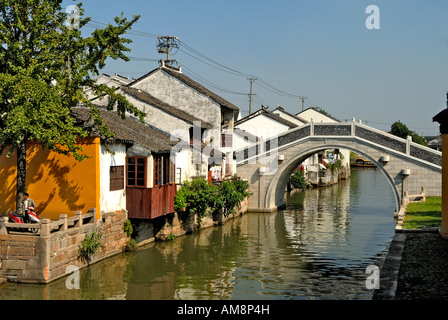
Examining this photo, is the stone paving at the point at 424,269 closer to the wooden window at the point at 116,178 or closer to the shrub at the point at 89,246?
the shrub at the point at 89,246

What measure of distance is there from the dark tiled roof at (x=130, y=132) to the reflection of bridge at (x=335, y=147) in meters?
8.22

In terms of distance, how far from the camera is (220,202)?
2338 centimetres

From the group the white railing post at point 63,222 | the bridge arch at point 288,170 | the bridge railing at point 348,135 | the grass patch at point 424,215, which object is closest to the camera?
the white railing post at point 63,222

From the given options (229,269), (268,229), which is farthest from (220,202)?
(229,269)

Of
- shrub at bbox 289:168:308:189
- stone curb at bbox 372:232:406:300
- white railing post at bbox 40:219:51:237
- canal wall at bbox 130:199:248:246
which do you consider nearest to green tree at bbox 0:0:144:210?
white railing post at bbox 40:219:51:237

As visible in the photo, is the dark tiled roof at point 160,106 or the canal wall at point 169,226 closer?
the canal wall at point 169,226

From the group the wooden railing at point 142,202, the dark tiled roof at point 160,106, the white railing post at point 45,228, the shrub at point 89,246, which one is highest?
the dark tiled roof at point 160,106

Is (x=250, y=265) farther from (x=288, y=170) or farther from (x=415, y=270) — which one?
(x=288, y=170)

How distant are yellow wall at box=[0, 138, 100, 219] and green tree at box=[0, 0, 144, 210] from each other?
441 millimetres

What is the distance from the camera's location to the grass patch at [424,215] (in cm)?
1681

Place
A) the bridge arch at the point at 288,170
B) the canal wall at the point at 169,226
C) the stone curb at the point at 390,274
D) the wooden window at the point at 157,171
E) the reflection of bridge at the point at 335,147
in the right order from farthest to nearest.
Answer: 1. the bridge arch at the point at 288,170
2. the reflection of bridge at the point at 335,147
3. the canal wall at the point at 169,226
4. the wooden window at the point at 157,171
5. the stone curb at the point at 390,274

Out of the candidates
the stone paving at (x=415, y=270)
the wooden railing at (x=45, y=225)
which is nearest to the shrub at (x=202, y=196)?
the wooden railing at (x=45, y=225)

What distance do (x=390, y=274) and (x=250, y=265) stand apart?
8.00 m
